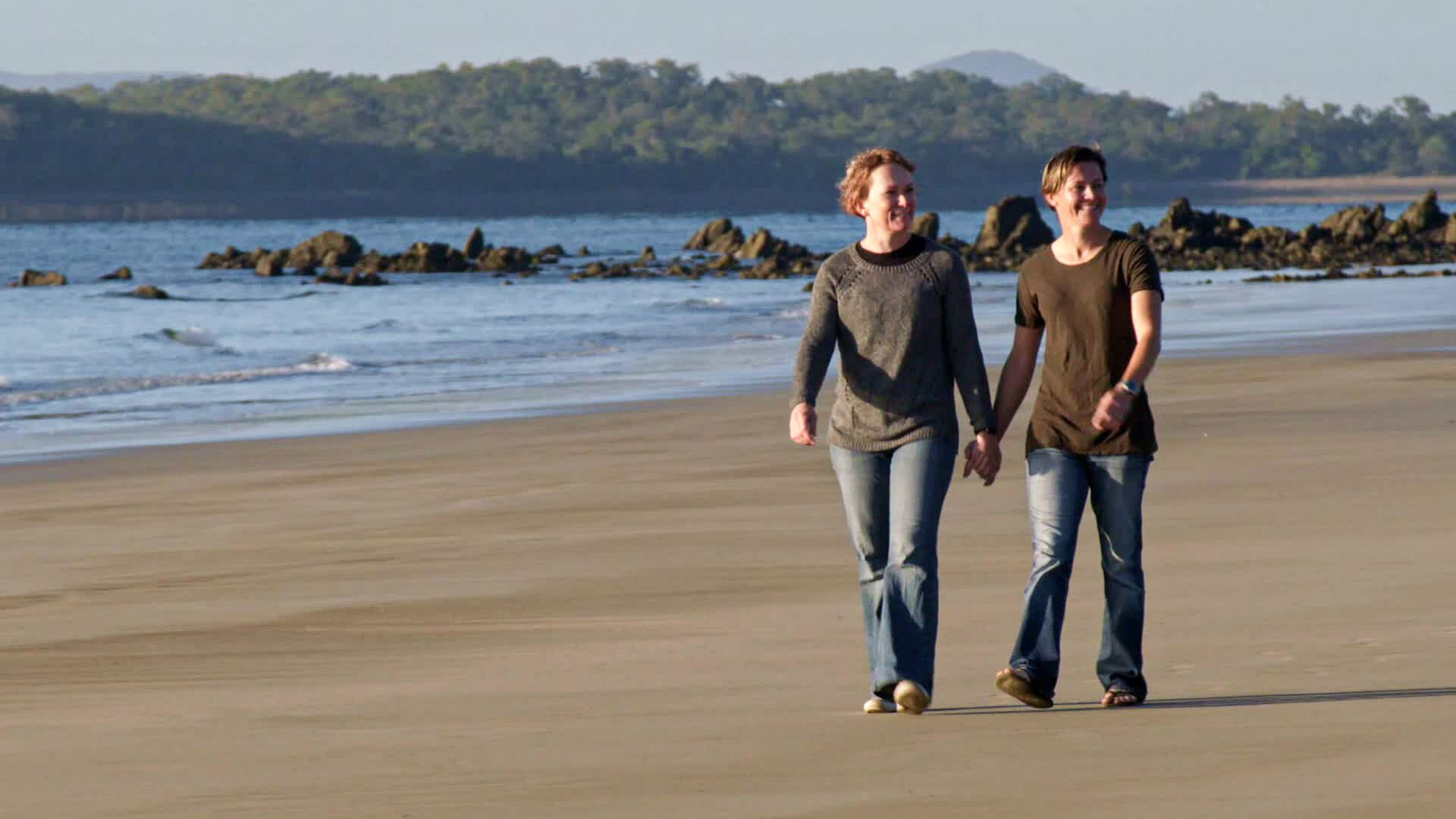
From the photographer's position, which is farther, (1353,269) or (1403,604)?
(1353,269)

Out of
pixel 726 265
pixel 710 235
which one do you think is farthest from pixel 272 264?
pixel 710 235

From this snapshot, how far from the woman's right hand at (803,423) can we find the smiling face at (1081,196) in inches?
33.4

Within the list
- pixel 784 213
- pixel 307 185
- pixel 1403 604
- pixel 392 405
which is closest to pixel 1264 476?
pixel 1403 604

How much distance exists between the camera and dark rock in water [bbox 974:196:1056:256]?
63.3 meters

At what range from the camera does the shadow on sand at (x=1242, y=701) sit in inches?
220

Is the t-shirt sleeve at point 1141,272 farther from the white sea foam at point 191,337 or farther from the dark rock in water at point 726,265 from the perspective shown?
the dark rock in water at point 726,265

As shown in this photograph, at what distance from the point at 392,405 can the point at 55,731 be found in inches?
498

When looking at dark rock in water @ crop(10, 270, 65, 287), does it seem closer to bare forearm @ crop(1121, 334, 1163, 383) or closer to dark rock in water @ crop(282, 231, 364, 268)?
dark rock in water @ crop(282, 231, 364, 268)

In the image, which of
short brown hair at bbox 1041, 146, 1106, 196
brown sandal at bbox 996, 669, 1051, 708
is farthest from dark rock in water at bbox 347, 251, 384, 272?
brown sandal at bbox 996, 669, 1051, 708

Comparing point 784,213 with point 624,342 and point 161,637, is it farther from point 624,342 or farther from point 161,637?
point 161,637

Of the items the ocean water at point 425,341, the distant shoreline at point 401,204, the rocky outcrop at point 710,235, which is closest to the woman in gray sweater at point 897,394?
the ocean water at point 425,341

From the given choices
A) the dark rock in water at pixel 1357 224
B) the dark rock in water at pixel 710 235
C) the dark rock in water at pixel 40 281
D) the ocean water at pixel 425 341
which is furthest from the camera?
the dark rock in water at pixel 710 235

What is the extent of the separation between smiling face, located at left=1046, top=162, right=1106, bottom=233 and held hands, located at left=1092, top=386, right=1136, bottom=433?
47 cm

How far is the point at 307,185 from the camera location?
176 m
